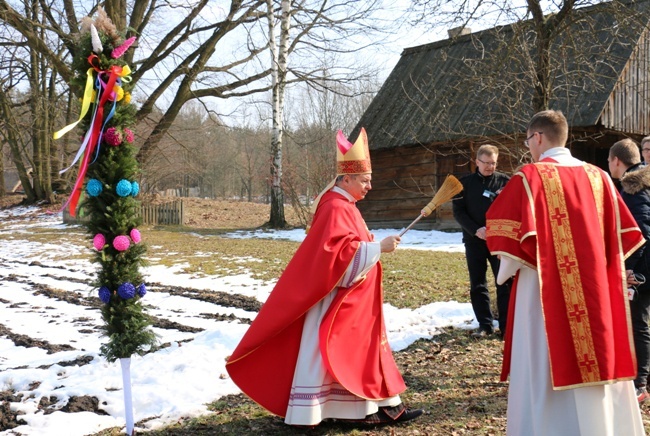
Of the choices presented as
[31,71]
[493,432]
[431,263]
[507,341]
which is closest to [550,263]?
[507,341]

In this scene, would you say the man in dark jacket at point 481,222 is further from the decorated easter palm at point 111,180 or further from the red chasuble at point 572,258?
the decorated easter palm at point 111,180

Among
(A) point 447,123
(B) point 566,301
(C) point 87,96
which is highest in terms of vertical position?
(A) point 447,123

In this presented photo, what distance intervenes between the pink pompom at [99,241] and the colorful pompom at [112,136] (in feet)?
2.08

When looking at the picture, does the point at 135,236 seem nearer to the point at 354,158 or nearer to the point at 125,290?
the point at 125,290

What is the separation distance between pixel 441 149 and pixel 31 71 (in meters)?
20.0

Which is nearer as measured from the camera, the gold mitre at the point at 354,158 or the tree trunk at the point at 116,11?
the gold mitre at the point at 354,158

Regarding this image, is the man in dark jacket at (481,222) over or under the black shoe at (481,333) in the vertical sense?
over

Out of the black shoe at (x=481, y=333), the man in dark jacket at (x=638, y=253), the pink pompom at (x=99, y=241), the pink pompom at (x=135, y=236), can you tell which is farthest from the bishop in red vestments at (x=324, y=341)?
the black shoe at (x=481, y=333)

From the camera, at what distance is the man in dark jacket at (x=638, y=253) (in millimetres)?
4461

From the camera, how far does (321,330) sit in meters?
4.04

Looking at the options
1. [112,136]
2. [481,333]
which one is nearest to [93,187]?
[112,136]

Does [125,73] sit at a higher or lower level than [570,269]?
higher

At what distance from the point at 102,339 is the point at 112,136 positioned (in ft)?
13.0

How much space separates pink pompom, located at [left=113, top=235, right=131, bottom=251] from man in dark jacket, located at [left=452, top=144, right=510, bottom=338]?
141 inches
